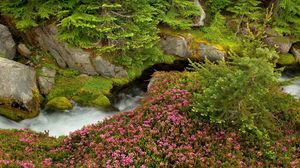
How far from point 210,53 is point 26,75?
437 inches

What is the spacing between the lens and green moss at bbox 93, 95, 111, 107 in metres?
18.7

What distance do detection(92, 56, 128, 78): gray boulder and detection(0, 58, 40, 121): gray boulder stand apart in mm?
3830

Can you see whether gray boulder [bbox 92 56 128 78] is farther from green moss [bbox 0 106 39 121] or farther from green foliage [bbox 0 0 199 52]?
green moss [bbox 0 106 39 121]

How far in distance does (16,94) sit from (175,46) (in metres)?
10.1

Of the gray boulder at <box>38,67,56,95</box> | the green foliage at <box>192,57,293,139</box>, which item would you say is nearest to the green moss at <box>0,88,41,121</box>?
the gray boulder at <box>38,67,56,95</box>

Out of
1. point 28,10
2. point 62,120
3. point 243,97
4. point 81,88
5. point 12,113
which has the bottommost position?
point 62,120

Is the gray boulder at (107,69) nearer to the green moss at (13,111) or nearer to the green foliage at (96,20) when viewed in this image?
the green foliage at (96,20)

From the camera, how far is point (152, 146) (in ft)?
37.3

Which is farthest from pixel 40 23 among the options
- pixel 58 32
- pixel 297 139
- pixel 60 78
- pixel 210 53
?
pixel 297 139

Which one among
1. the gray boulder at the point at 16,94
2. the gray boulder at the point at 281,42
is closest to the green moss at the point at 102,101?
the gray boulder at the point at 16,94

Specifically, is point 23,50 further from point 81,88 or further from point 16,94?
point 16,94

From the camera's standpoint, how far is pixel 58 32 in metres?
20.0

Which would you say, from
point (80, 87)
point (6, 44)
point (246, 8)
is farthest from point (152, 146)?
point (246, 8)

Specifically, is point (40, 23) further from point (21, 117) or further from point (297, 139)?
point (297, 139)
